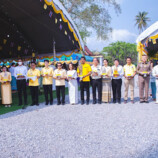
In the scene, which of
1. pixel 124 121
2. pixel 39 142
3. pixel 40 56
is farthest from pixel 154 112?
pixel 40 56

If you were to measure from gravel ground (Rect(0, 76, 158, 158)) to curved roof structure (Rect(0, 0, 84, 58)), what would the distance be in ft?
15.8

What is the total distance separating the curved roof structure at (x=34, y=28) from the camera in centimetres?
785

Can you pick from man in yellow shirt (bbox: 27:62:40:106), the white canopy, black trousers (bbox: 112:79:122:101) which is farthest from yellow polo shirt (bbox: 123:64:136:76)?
man in yellow shirt (bbox: 27:62:40:106)

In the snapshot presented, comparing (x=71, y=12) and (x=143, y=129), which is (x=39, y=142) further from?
(x=71, y=12)

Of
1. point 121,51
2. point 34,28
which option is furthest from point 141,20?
point 34,28

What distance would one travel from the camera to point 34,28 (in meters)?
10.1

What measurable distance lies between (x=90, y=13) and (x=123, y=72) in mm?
12423

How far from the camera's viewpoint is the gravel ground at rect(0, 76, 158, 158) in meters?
2.73

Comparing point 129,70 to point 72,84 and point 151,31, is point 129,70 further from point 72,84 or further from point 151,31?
point 72,84

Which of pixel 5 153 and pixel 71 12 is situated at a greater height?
pixel 71 12

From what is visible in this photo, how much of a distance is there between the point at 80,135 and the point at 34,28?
8178 mm

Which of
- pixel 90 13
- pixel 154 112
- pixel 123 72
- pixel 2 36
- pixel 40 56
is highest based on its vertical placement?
pixel 90 13

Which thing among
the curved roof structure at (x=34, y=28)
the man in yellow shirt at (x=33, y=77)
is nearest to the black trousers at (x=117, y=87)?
the man in yellow shirt at (x=33, y=77)

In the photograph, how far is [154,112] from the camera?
524cm
